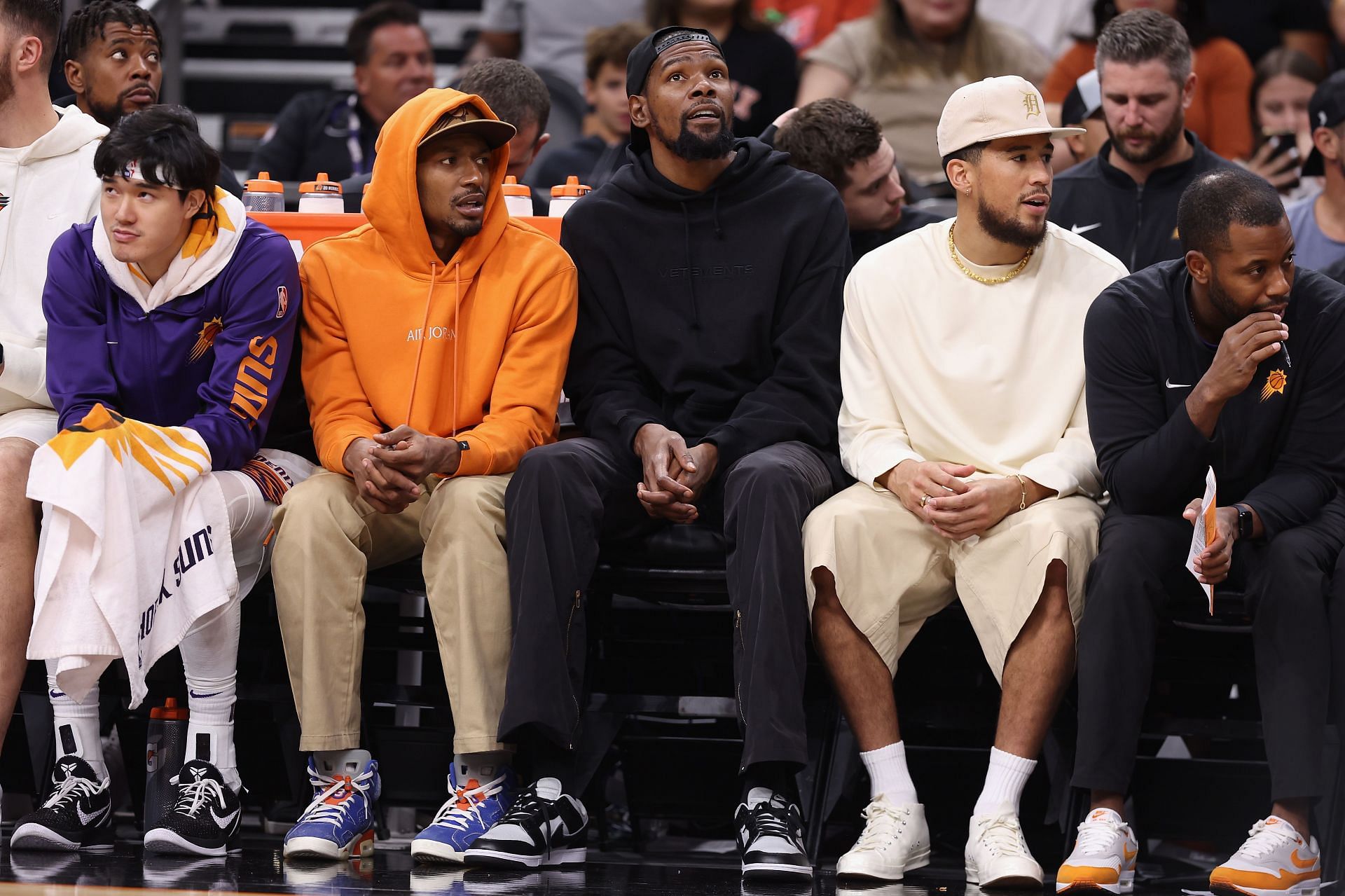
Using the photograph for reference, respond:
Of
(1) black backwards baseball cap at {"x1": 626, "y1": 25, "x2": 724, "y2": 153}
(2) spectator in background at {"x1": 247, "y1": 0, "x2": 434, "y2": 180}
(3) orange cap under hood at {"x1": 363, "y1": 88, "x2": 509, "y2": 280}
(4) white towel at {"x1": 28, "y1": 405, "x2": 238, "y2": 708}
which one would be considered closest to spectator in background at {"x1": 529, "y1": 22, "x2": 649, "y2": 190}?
(2) spectator in background at {"x1": 247, "y1": 0, "x2": 434, "y2": 180}

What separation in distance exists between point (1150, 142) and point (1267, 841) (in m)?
2.11

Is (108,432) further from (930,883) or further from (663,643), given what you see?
(930,883)

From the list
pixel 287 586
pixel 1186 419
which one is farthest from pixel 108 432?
pixel 1186 419

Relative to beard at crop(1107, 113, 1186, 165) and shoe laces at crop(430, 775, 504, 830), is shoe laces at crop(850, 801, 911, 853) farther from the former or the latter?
beard at crop(1107, 113, 1186, 165)

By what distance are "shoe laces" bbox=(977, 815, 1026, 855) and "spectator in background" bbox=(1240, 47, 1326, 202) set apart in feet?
9.78

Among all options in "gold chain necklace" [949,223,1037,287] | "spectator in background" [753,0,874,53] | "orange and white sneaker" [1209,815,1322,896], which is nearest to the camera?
"orange and white sneaker" [1209,815,1322,896]

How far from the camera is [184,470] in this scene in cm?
332

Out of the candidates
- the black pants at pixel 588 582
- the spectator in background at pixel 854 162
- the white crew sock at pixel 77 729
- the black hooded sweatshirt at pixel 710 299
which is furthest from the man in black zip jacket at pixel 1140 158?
the white crew sock at pixel 77 729

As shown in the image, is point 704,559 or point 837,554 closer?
point 837,554

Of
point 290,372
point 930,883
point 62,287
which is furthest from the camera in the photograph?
Result: point 290,372

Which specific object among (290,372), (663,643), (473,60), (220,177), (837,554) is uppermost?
(473,60)

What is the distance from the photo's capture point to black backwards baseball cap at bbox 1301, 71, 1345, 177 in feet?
14.5

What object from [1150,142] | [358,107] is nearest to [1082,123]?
[1150,142]

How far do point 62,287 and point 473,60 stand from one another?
124 inches
